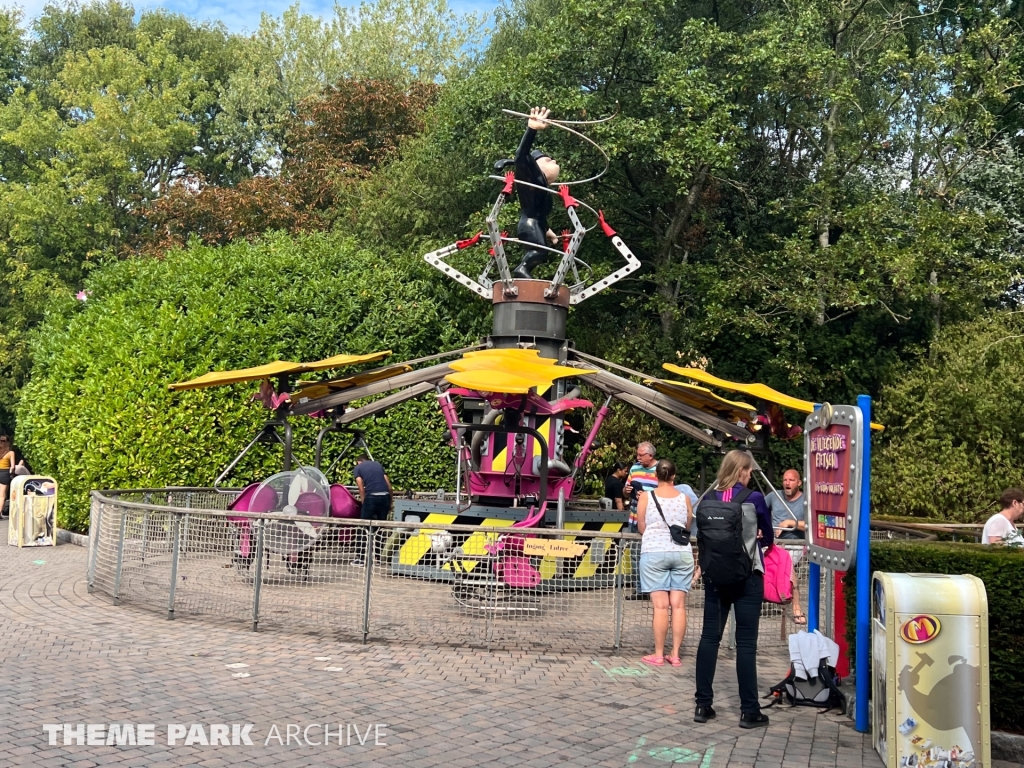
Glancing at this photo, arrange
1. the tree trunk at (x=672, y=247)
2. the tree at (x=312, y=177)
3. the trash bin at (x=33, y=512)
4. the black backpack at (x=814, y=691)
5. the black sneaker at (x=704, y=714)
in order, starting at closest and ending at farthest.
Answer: the black sneaker at (x=704, y=714) < the black backpack at (x=814, y=691) < the trash bin at (x=33, y=512) < the tree trunk at (x=672, y=247) < the tree at (x=312, y=177)

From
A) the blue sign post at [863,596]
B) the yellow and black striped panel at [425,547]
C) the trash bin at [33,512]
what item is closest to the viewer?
the blue sign post at [863,596]

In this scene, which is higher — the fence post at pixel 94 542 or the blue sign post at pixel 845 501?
the blue sign post at pixel 845 501

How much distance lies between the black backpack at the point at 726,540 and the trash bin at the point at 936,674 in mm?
1047

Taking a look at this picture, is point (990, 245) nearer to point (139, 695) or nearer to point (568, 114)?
point (568, 114)

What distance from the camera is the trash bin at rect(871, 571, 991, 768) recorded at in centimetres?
534

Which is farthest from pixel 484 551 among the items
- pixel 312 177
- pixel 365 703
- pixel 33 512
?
pixel 312 177

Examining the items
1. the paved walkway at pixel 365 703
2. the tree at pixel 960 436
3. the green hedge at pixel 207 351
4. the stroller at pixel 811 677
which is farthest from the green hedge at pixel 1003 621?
the green hedge at pixel 207 351

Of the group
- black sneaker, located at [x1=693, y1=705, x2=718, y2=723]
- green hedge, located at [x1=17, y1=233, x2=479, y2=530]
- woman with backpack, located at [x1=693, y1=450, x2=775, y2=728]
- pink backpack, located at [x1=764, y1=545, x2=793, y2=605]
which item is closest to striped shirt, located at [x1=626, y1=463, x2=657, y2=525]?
pink backpack, located at [x1=764, y1=545, x2=793, y2=605]

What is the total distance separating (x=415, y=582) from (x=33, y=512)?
29.6 ft

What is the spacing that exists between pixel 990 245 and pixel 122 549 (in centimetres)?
1643

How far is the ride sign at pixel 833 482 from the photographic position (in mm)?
6441

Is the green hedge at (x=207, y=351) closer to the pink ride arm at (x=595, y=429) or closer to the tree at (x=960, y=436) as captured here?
the pink ride arm at (x=595, y=429)

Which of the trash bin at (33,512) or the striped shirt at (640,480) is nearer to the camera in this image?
the striped shirt at (640,480)

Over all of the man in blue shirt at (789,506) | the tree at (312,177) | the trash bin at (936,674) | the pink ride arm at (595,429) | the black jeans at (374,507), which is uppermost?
the tree at (312,177)
